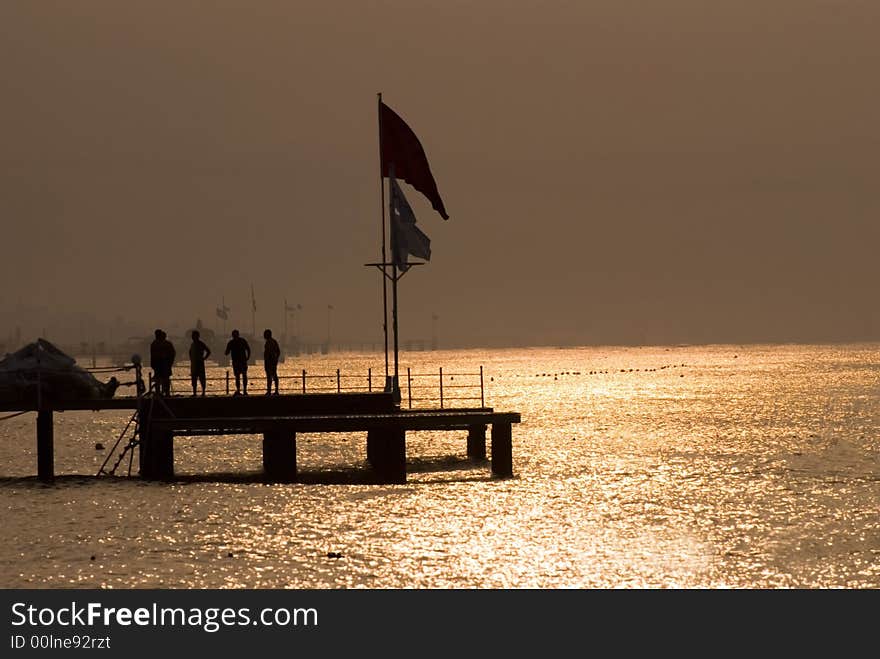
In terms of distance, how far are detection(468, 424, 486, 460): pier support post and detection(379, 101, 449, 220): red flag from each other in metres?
11.1

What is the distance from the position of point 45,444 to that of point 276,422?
723 centimetres

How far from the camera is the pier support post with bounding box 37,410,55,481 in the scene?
35812 millimetres

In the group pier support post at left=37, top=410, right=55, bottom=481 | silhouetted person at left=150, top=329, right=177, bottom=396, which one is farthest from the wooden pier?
silhouetted person at left=150, top=329, right=177, bottom=396

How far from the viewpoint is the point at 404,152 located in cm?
4228

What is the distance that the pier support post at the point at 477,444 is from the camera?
4881 cm

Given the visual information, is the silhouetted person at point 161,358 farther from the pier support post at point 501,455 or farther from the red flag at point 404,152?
the pier support post at point 501,455

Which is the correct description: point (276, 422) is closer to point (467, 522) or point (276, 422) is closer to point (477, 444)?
point (467, 522)

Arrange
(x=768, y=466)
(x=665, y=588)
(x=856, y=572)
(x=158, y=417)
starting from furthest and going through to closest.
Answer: (x=768, y=466) < (x=158, y=417) < (x=856, y=572) < (x=665, y=588)

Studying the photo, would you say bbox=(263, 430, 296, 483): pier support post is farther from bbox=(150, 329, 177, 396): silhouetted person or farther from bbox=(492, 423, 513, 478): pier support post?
bbox=(492, 423, 513, 478): pier support post

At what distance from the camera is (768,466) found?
49219mm
